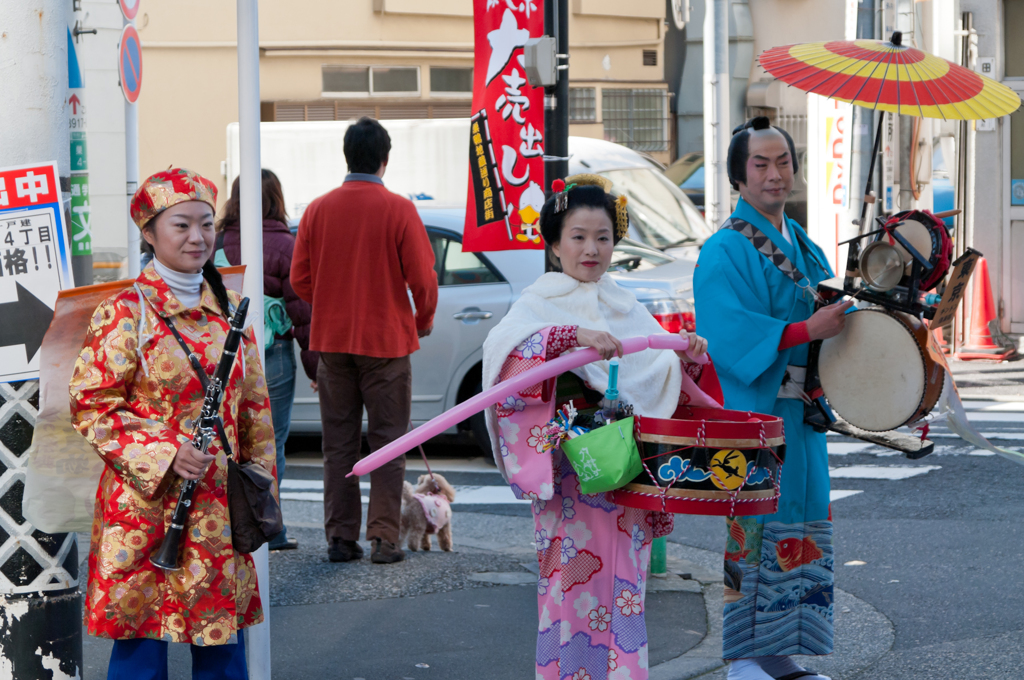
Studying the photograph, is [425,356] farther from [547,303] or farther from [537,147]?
[547,303]

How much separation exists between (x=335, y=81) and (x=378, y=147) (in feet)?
42.1

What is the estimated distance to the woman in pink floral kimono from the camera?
3.56m

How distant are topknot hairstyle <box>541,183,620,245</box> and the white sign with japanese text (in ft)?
4.58

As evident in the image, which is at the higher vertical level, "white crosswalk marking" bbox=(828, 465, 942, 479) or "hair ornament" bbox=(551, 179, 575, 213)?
"hair ornament" bbox=(551, 179, 575, 213)

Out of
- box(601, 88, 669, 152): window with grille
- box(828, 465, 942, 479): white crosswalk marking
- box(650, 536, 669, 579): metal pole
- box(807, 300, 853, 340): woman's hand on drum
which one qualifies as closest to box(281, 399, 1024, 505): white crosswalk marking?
box(828, 465, 942, 479): white crosswalk marking

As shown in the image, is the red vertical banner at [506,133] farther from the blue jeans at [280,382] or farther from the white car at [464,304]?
the white car at [464,304]

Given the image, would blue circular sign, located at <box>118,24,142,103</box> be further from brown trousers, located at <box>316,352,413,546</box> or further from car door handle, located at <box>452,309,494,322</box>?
car door handle, located at <box>452,309,494,322</box>

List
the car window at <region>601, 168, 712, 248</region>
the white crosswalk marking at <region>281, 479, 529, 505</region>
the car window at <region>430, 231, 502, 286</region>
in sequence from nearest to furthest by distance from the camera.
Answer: the white crosswalk marking at <region>281, 479, 529, 505</region>, the car window at <region>430, 231, 502, 286</region>, the car window at <region>601, 168, 712, 248</region>

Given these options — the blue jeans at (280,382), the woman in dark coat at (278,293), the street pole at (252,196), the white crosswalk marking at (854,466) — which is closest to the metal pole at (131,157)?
the woman in dark coat at (278,293)

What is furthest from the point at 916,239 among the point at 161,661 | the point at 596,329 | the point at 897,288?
the point at 161,661

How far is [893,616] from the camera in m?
5.20

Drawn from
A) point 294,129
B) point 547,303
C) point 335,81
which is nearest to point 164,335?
point 547,303

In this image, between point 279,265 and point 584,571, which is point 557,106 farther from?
point 584,571

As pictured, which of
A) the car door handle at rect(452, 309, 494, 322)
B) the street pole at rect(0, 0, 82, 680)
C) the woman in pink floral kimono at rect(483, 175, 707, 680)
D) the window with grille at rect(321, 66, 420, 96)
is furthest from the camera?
the window with grille at rect(321, 66, 420, 96)
